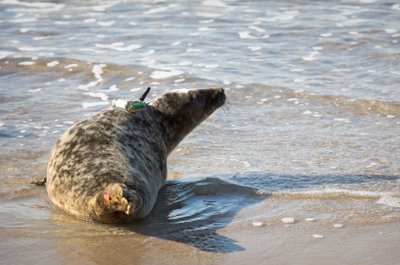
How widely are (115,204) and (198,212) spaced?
0.79 meters

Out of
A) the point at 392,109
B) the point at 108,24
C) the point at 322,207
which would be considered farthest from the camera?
the point at 108,24

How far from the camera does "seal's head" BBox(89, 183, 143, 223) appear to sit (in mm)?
4645

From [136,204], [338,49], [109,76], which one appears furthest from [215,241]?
[338,49]

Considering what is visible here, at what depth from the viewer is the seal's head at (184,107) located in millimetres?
6301

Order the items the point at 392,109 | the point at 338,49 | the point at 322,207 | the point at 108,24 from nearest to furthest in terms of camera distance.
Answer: the point at 322,207 < the point at 392,109 < the point at 338,49 < the point at 108,24

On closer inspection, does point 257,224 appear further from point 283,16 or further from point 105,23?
point 105,23

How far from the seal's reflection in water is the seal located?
0.09 meters

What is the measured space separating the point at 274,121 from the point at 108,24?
5.44m

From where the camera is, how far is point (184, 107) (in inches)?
254

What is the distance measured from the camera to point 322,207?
17.8 feet

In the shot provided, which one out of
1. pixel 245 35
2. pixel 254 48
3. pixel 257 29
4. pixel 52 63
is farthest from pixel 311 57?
pixel 52 63

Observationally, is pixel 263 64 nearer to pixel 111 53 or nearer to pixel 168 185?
pixel 111 53

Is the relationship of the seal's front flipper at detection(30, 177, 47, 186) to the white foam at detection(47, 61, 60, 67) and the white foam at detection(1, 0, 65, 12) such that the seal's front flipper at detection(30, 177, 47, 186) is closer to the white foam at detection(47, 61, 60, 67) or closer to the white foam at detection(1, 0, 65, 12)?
the white foam at detection(47, 61, 60, 67)

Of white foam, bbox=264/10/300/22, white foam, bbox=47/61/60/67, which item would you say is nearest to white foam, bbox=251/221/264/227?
white foam, bbox=47/61/60/67
